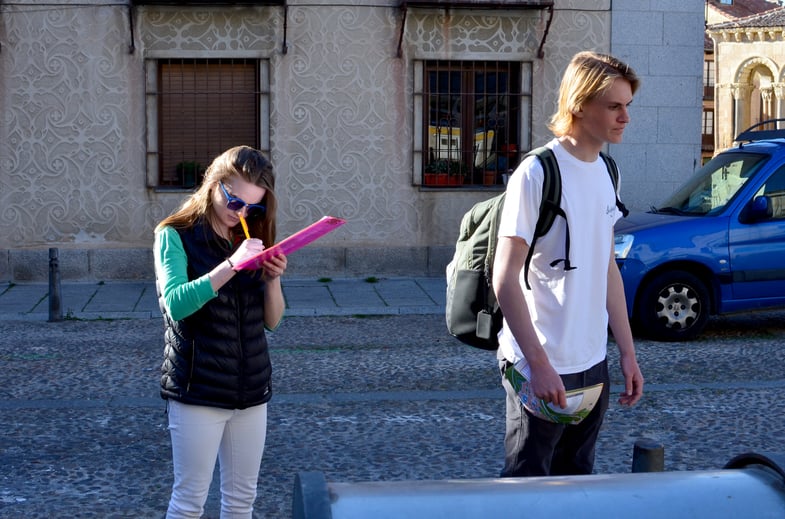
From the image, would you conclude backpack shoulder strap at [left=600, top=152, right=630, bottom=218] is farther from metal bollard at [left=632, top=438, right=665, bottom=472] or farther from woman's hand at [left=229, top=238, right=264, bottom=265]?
woman's hand at [left=229, top=238, right=264, bottom=265]

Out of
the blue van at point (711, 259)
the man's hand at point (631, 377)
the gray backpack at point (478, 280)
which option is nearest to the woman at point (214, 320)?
the gray backpack at point (478, 280)

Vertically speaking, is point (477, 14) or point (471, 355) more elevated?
point (477, 14)

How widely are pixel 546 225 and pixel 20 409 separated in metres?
5.02

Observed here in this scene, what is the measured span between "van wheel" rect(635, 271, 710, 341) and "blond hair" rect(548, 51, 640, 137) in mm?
6808

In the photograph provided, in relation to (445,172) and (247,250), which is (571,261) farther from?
(445,172)

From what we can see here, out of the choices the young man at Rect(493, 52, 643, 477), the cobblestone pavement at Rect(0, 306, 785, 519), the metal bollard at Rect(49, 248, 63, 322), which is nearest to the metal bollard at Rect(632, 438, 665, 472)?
the young man at Rect(493, 52, 643, 477)

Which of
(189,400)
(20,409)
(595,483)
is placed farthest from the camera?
(20,409)

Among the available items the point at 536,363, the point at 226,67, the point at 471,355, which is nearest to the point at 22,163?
the point at 226,67

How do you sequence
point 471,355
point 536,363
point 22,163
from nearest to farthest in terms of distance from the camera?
point 536,363 < point 471,355 < point 22,163

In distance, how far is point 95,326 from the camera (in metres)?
11.3

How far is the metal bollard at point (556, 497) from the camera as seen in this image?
6.77 feet

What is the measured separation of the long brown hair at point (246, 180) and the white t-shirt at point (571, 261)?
0.83 metres

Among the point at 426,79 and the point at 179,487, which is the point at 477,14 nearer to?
the point at 426,79

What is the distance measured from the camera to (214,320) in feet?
11.9
